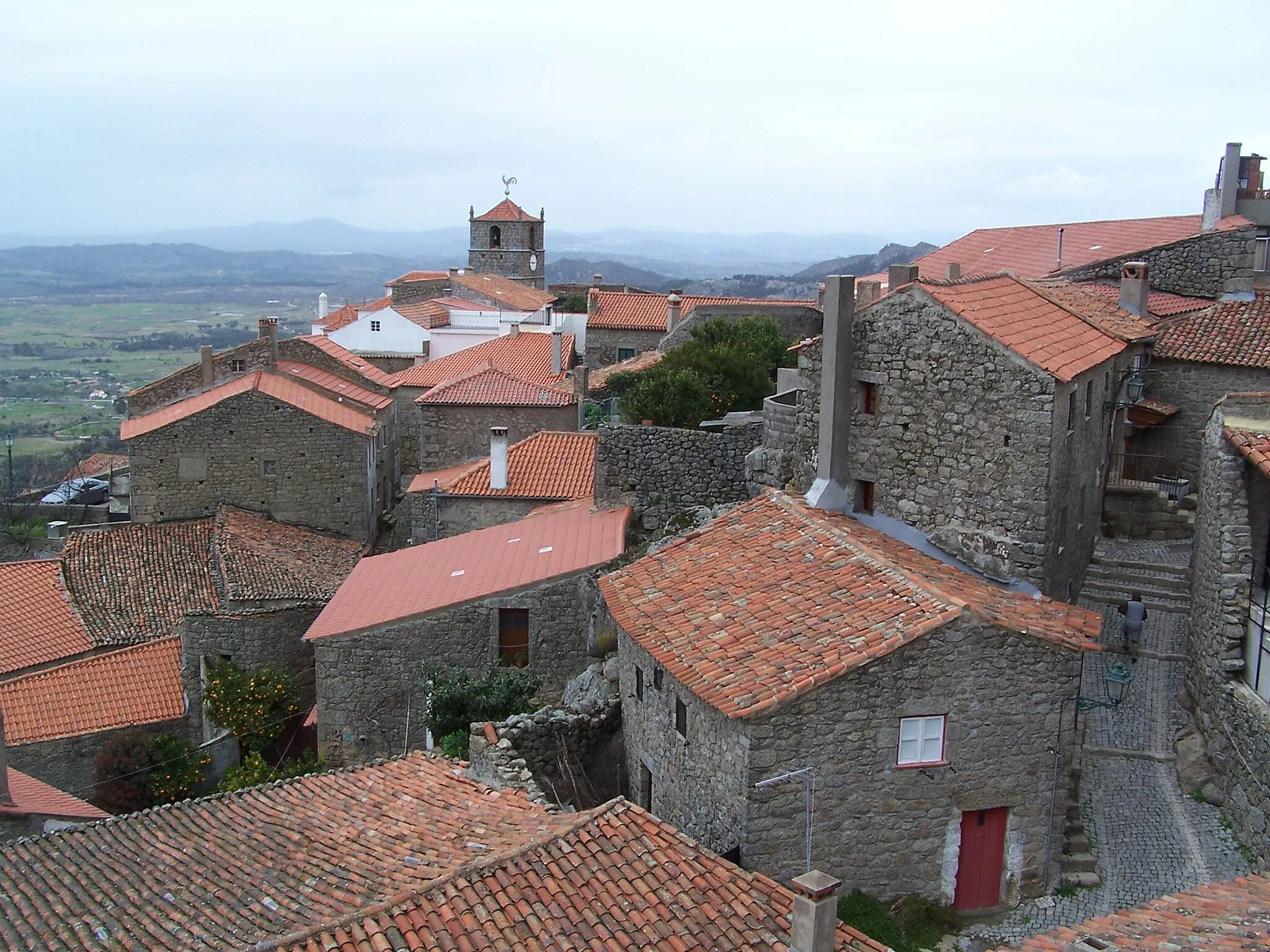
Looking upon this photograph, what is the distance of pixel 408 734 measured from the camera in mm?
17672

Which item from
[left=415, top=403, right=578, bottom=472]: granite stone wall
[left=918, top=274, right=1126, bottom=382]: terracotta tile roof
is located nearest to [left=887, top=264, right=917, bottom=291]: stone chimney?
[left=918, top=274, right=1126, bottom=382]: terracotta tile roof

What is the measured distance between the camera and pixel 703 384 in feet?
69.9

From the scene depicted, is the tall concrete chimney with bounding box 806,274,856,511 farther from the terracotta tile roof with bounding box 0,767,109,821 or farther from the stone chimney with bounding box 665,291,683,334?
the stone chimney with bounding box 665,291,683,334

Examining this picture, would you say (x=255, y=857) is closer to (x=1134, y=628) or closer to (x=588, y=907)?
(x=588, y=907)

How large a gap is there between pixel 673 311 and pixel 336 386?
439 inches

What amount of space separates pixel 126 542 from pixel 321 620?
1053 cm

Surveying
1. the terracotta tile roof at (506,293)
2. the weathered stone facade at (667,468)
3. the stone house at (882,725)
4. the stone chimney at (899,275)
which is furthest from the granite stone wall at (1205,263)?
the terracotta tile roof at (506,293)

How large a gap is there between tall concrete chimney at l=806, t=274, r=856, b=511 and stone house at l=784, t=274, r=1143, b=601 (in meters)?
0.02

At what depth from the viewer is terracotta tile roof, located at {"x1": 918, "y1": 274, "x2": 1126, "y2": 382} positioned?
12398 mm

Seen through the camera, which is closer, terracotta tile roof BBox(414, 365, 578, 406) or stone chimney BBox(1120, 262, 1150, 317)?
stone chimney BBox(1120, 262, 1150, 317)

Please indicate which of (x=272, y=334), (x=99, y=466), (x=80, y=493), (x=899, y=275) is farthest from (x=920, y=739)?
(x=99, y=466)

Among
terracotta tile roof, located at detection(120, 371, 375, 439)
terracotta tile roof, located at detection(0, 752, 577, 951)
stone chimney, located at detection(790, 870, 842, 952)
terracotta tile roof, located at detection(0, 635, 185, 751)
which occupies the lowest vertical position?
terracotta tile roof, located at detection(0, 635, 185, 751)

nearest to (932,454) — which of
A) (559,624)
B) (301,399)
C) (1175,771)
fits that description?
(1175,771)

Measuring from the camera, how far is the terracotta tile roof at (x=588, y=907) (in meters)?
8.79
